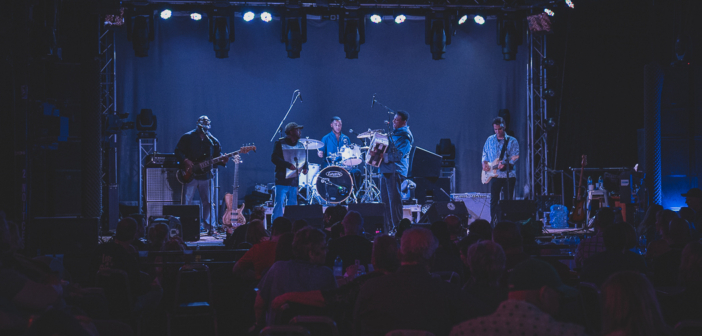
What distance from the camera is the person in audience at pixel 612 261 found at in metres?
5.40

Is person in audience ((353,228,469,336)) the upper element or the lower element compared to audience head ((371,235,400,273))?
lower

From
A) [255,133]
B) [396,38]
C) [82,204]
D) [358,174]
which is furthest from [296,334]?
[396,38]

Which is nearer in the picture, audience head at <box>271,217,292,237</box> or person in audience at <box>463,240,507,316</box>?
person in audience at <box>463,240,507,316</box>

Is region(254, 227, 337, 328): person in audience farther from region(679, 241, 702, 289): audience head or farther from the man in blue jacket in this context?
the man in blue jacket

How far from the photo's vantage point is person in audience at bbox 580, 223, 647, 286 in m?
5.40

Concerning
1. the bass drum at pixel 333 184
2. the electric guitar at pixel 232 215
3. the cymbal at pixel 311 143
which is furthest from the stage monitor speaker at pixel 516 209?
the electric guitar at pixel 232 215

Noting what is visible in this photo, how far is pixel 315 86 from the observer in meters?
16.7

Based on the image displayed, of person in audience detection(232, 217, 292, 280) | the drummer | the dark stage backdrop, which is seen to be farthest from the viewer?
the dark stage backdrop

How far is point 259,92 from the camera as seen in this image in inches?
650

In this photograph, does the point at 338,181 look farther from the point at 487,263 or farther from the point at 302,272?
the point at 487,263

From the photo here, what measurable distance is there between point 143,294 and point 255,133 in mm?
10240

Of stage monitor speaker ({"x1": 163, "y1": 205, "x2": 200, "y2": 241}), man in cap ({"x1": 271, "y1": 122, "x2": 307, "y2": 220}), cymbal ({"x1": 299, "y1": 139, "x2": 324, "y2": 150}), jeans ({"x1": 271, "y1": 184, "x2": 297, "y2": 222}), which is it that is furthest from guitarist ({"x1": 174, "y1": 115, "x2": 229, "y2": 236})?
cymbal ({"x1": 299, "y1": 139, "x2": 324, "y2": 150})

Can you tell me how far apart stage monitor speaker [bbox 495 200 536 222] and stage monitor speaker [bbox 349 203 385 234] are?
2382mm

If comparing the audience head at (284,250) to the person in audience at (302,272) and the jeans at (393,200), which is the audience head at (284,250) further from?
the jeans at (393,200)
